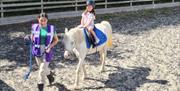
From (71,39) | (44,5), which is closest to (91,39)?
(71,39)

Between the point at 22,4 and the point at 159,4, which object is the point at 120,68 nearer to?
the point at 22,4

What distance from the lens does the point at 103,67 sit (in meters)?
12.1

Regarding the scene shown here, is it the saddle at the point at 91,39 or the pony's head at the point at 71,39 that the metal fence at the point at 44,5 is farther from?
the pony's head at the point at 71,39

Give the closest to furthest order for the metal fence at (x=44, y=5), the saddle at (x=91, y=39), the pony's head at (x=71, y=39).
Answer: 1. the pony's head at (x=71, y=39)
2. the saddle at (x=91, y=39)
3. the metal fence at (x=44, y=5)

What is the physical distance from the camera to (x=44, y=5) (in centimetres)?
2122

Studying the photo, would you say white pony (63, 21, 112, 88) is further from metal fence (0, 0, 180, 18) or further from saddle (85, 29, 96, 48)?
metal fence (0, 0, 180, 18)

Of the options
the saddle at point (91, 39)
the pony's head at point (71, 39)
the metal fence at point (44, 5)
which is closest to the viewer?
the pony's head at point (71, 39)

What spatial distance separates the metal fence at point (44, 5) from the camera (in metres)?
19.4

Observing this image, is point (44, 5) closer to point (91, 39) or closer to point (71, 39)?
point (91, 39)

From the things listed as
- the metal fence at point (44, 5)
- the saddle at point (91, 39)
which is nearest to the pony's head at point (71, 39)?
the saddle at point (91, 39)

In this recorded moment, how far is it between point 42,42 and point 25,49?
4554 millimetres

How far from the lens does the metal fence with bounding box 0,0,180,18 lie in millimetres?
→ 19438

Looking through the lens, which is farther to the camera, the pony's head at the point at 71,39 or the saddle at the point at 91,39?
the saddle at the point at 91,39

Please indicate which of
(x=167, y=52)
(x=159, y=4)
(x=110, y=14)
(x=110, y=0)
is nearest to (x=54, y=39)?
(x=167, y=52)
